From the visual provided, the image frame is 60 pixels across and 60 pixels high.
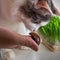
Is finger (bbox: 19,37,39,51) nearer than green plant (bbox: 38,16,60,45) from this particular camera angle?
Yes

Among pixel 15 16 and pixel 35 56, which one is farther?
pixel 35 56

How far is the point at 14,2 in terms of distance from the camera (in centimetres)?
45

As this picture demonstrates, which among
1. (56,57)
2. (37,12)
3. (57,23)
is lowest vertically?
(56,57)

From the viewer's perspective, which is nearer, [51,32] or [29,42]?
[29,42]

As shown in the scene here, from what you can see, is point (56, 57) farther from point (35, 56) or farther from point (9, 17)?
point (9, 17)

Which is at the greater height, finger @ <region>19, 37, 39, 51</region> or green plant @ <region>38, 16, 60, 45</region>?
finger @ <region>19, 37, 39, 51</region>

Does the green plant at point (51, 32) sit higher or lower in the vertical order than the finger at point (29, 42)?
lower

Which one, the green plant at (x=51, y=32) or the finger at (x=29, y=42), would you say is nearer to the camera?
the finger at (x=29, y=42)

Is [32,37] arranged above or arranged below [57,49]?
above

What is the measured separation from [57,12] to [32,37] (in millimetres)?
122

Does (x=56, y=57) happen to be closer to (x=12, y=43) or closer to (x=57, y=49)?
(x=57, y=49)

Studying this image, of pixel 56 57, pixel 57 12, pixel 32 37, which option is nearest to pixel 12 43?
pixel 32 37

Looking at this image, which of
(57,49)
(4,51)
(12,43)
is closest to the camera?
(12,43)

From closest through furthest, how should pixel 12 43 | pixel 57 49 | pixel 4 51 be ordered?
pixel 12 43
pixel 4 51
pixel 57 49
